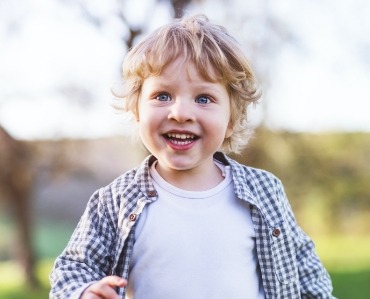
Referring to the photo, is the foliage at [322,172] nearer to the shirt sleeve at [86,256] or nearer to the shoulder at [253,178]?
the shoulder at [253,178]

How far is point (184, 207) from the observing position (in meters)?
2.34

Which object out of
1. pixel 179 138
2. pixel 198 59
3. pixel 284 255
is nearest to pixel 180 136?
pixel 179 138

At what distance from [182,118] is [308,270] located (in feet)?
2.51

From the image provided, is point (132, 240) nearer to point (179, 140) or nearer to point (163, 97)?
point (179, 140)

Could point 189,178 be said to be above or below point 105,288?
above

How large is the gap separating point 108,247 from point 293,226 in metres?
0.68

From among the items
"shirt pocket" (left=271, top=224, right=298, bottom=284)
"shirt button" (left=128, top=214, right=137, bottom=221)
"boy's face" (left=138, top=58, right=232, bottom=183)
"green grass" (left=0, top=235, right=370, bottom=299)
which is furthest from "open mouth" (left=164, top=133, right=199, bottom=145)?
"green grass" (left=0, top=235, right=370, bottom=299)

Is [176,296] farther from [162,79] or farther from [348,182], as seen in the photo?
[348,182]

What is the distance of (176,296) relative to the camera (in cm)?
226

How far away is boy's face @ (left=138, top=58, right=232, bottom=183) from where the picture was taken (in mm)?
2254

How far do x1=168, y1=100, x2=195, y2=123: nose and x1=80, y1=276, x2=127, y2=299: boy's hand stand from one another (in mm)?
534

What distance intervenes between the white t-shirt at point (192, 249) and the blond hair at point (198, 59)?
332 mm

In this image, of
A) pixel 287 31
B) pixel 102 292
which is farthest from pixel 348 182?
pixel 102 292

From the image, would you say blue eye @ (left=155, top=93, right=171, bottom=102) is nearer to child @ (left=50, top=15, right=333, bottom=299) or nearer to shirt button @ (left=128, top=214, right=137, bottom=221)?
child @ (left=50, top=15, right=333, bottom=299)
